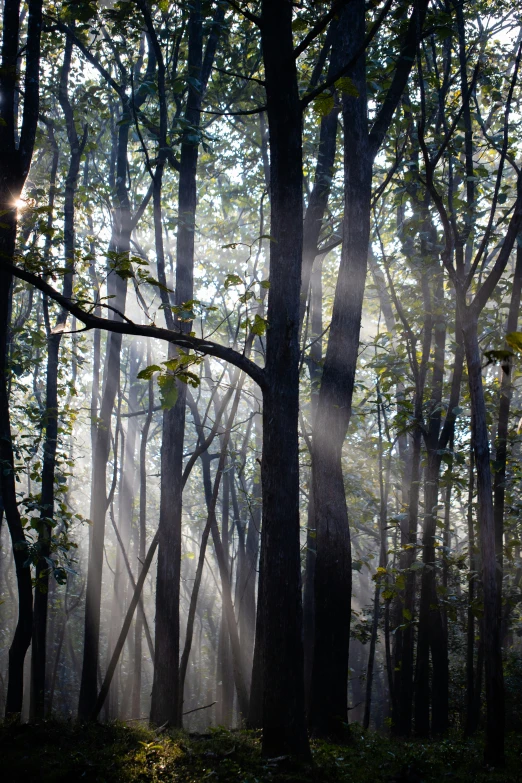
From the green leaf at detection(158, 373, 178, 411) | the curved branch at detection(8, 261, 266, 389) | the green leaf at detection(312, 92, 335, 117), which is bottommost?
the green leaf at detection(158, 373, 178, 411)

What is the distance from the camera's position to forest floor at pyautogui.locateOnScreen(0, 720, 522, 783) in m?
4.04

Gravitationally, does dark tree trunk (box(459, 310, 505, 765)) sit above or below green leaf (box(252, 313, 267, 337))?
below

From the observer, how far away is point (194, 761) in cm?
451

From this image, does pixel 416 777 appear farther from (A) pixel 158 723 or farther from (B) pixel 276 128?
(B) pixel 276 128

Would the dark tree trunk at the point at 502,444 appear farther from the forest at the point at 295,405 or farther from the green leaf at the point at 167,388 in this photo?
the green leaf at the point at 167,388

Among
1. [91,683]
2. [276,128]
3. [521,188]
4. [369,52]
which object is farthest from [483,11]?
[91,683]

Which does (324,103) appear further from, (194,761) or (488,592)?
(194,761)

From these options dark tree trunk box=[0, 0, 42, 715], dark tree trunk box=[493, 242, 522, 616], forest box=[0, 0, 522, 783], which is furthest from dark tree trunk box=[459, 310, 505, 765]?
dark tree trunk box=[0, 0, 42, 715]

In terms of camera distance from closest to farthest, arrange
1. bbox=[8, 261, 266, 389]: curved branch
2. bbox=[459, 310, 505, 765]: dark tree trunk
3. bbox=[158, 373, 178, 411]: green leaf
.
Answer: bbox=[158, 373, 178, 411]: green leaf < bbox=[8, 261, 266, 389]: curved branch < bbox=[459, 310, 505, 765]: dark tree trunk

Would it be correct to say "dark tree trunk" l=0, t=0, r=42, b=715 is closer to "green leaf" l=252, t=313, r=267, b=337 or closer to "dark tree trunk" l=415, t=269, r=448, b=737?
"green leaf" l=252, t=313, r=267, b=337

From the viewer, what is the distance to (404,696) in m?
8.91

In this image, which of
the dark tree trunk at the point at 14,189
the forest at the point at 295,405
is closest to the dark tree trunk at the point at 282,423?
the forest at the point at 295,405

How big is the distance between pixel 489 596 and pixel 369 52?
830 centimetres

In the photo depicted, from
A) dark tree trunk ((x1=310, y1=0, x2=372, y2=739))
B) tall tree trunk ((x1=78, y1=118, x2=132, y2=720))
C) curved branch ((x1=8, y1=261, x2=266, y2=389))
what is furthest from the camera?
tall tree trunk ((x1=78, y1=118, x2=132, y2=720))
